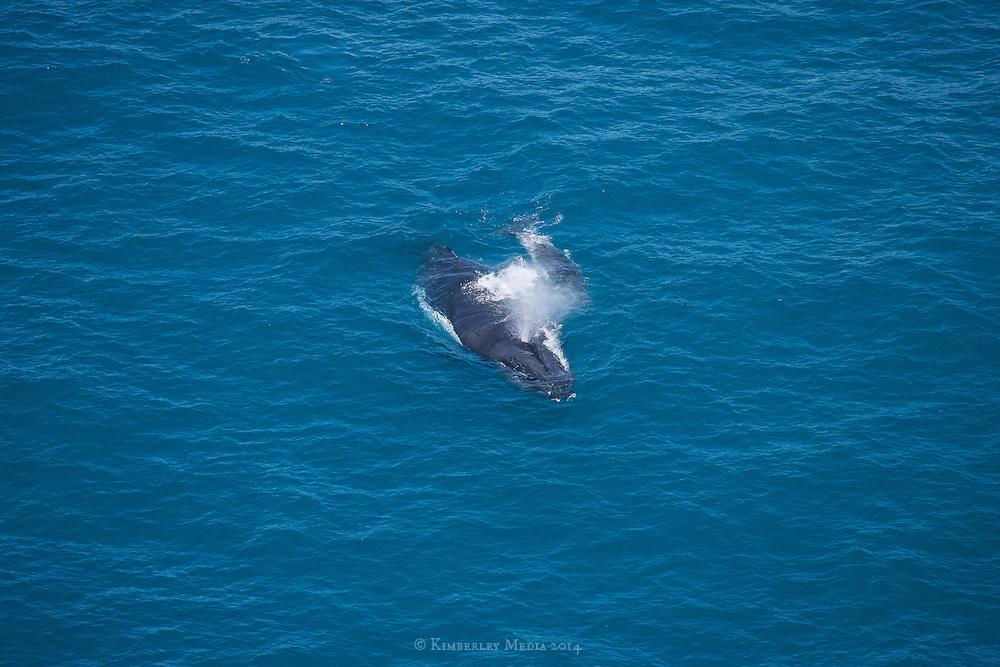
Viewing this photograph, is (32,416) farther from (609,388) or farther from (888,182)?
(888,182)

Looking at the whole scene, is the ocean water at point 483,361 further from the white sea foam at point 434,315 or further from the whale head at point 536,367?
the whale head at point 536,367

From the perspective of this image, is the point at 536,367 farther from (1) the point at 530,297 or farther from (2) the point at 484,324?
(1) the point at 530,297

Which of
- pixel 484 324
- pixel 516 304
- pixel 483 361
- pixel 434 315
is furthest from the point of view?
pixel 434 315

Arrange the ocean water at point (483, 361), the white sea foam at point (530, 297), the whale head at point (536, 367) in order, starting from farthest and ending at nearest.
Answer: the white sea foam at point (530, 297) → the whale head at point (536, 367) → the ocean water at point (483, 361)

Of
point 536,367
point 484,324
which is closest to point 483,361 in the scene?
point 484,324

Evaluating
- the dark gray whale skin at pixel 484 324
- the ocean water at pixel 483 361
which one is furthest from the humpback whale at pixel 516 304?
the ocean water at pixel 483 361

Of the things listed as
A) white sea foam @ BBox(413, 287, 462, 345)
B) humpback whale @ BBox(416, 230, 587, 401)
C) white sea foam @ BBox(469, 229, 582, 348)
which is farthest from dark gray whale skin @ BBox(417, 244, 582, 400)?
white sea foam @ BBox(469, 229, 582, 348)
